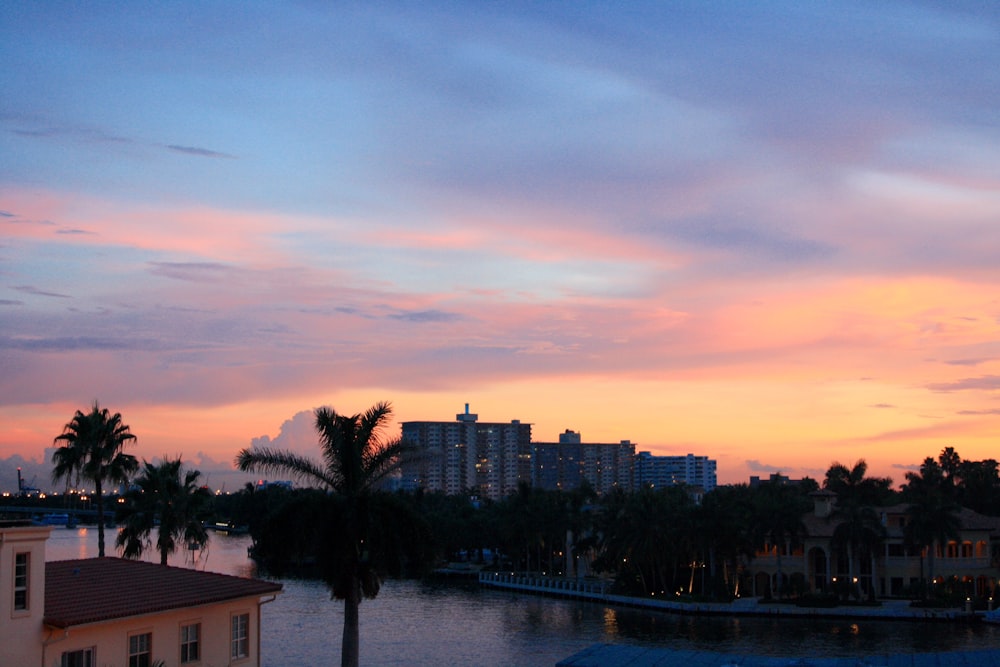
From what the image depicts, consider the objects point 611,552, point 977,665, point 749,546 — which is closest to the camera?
point 977,665

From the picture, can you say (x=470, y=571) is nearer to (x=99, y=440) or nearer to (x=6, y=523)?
(x=99, y=440)

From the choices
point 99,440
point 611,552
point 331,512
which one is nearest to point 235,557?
point 611,552

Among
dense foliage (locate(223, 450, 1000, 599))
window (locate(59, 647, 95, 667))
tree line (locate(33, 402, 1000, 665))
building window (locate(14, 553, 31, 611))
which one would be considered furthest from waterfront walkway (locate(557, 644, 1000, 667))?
dense foliage (locate(223, 450, 1000, 599))

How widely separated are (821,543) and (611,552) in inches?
778

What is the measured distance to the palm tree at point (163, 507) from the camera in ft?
150

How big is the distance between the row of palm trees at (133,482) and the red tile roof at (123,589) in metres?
16.1

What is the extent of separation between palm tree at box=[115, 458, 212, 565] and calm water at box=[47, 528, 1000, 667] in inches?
421

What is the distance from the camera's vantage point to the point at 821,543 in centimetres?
9075

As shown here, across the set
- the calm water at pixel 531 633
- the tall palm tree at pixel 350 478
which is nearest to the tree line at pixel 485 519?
the tall palm tree at pixel 350 478

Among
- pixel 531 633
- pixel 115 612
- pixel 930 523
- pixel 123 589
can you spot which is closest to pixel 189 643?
pixel 123 589

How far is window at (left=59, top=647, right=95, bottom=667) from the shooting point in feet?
79.4

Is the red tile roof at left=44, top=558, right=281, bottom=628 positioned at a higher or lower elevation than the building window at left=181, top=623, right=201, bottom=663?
higher

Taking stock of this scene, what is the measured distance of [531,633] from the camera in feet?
239

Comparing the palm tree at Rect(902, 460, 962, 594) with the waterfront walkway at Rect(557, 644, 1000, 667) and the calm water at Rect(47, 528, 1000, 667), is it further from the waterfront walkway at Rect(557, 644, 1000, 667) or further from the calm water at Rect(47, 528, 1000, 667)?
the waterfront walkway at Rect(557, 644, 1000, 667)
